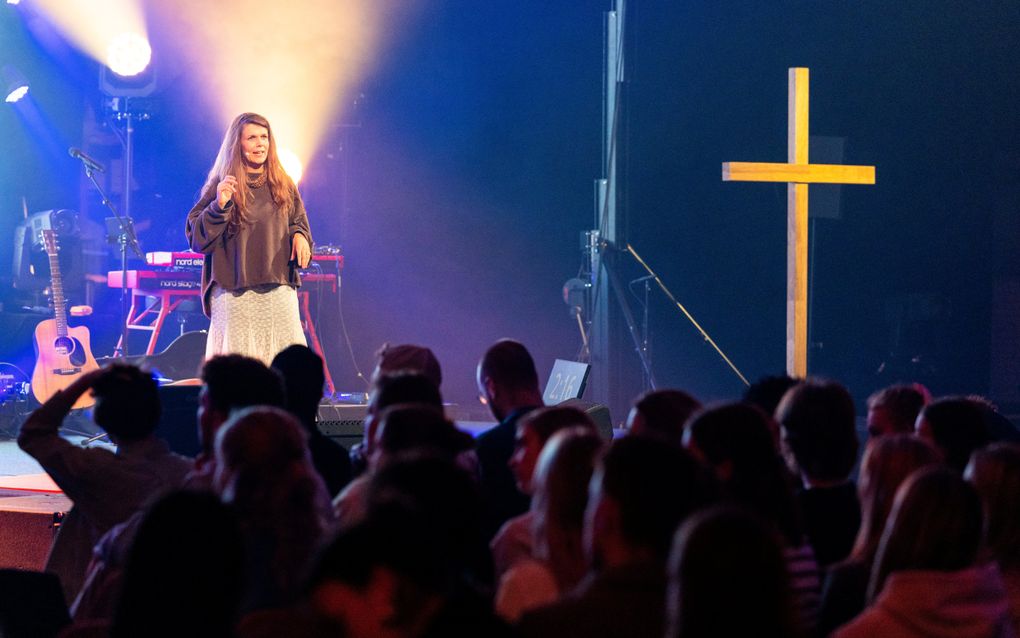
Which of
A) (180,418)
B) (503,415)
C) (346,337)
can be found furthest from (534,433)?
(346,337)

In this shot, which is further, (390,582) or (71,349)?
(71,349)

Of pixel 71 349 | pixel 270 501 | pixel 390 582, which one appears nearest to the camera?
pixel 390 582

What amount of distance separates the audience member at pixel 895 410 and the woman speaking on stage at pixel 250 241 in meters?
3.55

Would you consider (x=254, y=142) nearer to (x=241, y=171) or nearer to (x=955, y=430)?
(x=241, y=171)

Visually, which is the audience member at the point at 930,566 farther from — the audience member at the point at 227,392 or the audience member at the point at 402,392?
the audience member at the point at 227,392

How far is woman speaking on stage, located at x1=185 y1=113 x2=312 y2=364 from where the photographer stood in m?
6.61

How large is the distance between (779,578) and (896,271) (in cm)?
1139

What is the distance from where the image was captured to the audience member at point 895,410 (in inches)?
167

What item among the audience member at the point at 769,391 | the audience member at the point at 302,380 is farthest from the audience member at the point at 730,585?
the audience member at the point at 302,380

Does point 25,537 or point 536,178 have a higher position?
point 536,178

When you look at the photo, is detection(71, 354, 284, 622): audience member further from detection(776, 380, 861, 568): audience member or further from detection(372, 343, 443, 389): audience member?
detection(776, 380, 861, 568): audience member

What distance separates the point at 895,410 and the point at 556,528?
6.99ft

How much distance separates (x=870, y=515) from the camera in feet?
9.61

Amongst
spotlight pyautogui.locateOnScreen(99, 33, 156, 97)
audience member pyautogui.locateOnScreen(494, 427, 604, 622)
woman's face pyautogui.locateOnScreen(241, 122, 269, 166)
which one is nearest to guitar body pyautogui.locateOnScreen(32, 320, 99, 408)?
spotlight pyautogui.locateOnScreen(99, 33, 156, 97)
